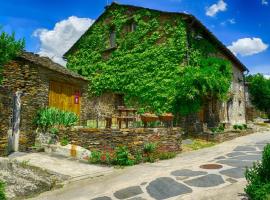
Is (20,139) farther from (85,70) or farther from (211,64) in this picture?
(211,64)

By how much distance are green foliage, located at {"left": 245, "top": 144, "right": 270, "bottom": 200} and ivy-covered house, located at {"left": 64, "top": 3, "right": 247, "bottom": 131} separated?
974cm

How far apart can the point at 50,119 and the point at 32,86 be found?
2065 millimetres

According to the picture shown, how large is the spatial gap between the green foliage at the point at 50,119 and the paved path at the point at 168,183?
17.3 ft

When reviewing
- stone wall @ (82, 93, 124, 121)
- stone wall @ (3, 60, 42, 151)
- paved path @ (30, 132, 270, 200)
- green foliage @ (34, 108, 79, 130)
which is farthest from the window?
paved path @ (30, 132, 270, 200)

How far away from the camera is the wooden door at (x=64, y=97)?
16302mm

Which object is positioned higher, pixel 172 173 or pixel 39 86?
pixel 39 86

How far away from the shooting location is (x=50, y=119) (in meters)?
14.1

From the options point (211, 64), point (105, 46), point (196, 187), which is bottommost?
point (196, 187)

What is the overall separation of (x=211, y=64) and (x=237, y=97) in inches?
341

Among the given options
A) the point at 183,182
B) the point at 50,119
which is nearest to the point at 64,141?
the point at 50,119

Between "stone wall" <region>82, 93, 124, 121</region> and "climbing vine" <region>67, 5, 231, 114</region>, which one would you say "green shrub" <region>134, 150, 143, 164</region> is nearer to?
"climbing vine" <region>67, 5, 231, 114</region>

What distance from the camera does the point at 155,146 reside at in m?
12.1

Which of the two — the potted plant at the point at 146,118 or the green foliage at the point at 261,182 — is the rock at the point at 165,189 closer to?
the green foliage at the point at 261,182

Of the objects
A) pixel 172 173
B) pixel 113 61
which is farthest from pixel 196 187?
pixel 113 61
